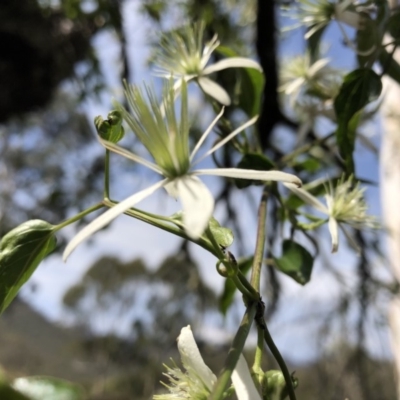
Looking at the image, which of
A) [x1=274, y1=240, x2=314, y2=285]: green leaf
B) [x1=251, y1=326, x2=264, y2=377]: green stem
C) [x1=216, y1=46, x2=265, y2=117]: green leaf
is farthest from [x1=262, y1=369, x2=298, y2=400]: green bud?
[x1=216, y1=46, x2=265, y2=117]: green leaf

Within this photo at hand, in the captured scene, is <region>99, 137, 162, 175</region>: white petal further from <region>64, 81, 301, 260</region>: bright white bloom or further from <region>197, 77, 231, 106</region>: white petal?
<region>197, 77, 231, 106</region>: white petal

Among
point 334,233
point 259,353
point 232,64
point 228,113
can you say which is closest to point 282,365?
point 259,353

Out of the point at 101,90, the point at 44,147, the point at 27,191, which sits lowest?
the point at 101,90

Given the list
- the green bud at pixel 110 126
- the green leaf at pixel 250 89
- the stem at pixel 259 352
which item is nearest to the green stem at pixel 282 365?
the stem at pixel 259 352

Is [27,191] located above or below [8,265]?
above

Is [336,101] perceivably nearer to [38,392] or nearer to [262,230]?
[262,230]

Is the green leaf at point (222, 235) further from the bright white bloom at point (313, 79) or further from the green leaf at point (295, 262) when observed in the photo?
the bright white bloom at point (313, 79)

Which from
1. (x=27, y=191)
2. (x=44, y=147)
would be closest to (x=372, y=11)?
(x=27, y=191)
